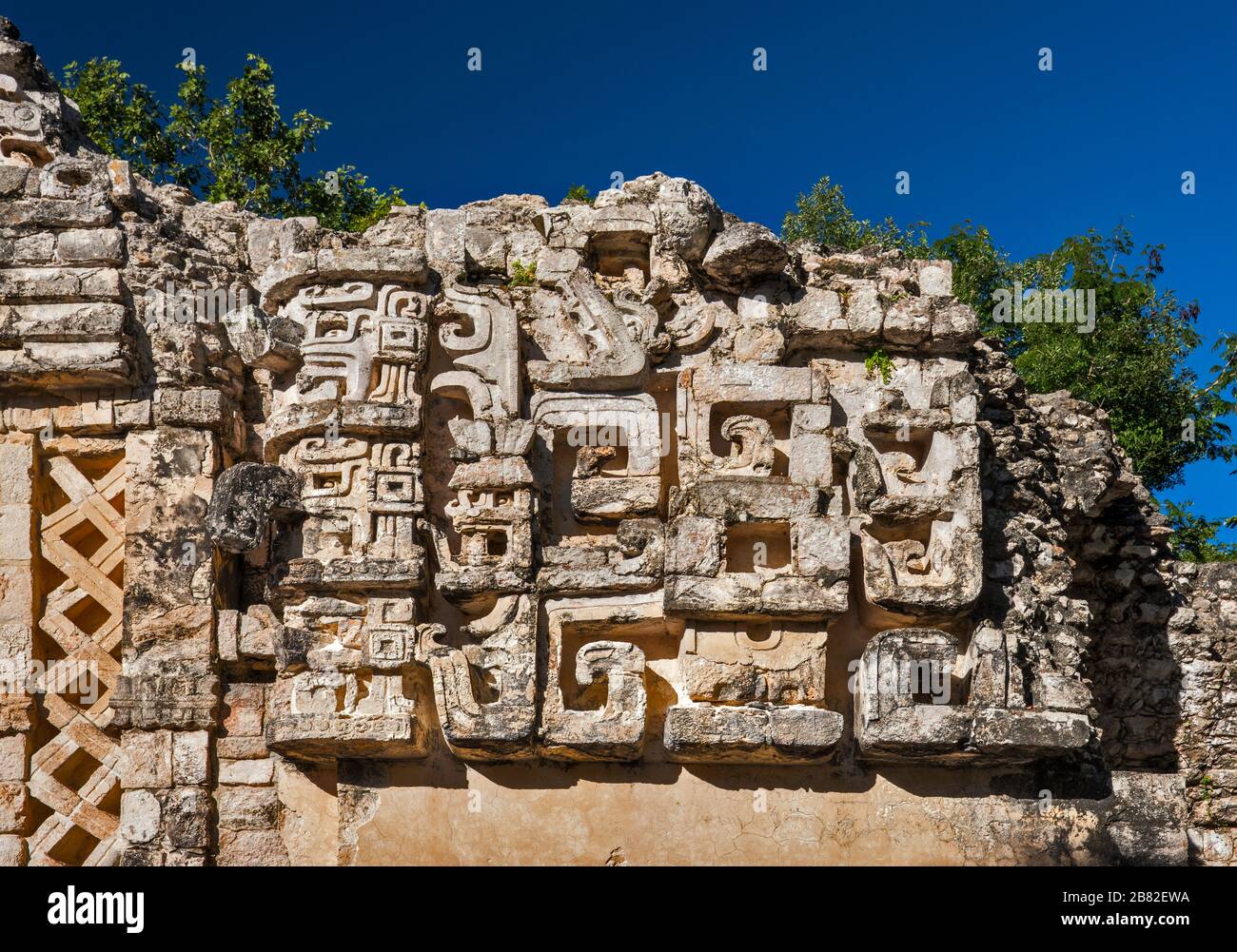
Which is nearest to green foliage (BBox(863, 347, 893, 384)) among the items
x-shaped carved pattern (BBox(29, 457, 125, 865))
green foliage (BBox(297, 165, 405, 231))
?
x-shaped carved pattern (BBox(29, 457, 125, 865))

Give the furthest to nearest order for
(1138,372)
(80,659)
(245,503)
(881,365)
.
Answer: (1138,372) → (881,365) → (80,659) → (245,503)

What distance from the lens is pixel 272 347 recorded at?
726 centimetres

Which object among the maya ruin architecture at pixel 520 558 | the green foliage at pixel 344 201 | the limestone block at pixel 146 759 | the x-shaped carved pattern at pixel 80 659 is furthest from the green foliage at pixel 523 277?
the green foliage at pixel 344 201

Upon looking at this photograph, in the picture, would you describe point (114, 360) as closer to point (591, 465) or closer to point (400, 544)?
point (400, 544)

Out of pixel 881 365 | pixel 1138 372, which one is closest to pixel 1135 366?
pixel 1138 372

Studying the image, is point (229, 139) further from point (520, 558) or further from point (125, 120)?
point (520, 558)

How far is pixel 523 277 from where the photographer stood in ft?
25.1

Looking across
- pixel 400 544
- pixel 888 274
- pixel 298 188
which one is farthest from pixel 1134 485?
pixel 298 188

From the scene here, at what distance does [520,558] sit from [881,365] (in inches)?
86.3

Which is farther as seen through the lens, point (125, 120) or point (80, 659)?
point (125, 120)

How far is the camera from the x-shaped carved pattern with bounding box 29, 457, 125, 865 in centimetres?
698

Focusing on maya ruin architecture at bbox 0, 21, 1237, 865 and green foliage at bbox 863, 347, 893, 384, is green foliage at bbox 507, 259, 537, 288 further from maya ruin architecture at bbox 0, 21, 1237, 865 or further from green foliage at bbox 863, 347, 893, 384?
green foliage at bbox 863, 347, 893, 384

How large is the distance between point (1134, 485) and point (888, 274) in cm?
228

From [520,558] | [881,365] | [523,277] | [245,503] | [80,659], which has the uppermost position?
[523,277]
